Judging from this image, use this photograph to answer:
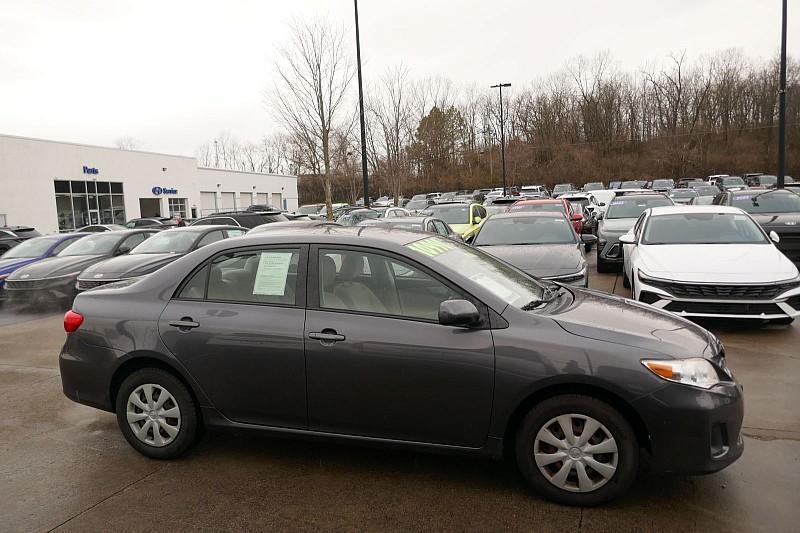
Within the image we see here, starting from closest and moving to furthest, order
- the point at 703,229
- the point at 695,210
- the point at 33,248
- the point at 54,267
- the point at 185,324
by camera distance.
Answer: the point at 185,324
the point at 703,229
the point at 695,210
the point at 54,267
the point at 33,248

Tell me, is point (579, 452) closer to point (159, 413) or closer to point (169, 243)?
point (159, 413)

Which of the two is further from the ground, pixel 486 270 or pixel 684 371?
pixel 486 270

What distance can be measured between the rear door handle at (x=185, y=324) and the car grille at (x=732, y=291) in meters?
5.41

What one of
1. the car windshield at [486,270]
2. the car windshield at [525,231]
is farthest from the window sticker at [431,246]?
the car windshield at [525,231]

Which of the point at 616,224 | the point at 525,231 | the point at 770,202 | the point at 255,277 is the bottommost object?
the point at 616,224

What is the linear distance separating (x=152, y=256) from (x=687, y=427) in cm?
945

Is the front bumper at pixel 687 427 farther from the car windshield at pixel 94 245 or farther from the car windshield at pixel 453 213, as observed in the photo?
the car windshield at pixel 453 213

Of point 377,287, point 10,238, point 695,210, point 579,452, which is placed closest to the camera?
point 579,452

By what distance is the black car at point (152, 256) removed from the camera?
961cm

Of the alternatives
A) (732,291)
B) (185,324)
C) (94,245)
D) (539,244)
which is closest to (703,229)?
(732,291)

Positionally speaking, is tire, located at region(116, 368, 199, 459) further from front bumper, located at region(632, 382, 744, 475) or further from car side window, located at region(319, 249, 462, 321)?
front bumper, located at region(632, 382, 744, 475)

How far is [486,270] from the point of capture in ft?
12.9

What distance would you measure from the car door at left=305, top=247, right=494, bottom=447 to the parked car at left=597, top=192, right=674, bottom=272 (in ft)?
28.7

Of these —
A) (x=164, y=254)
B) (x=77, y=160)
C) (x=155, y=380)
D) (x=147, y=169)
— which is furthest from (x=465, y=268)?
(x=147, y=169)
